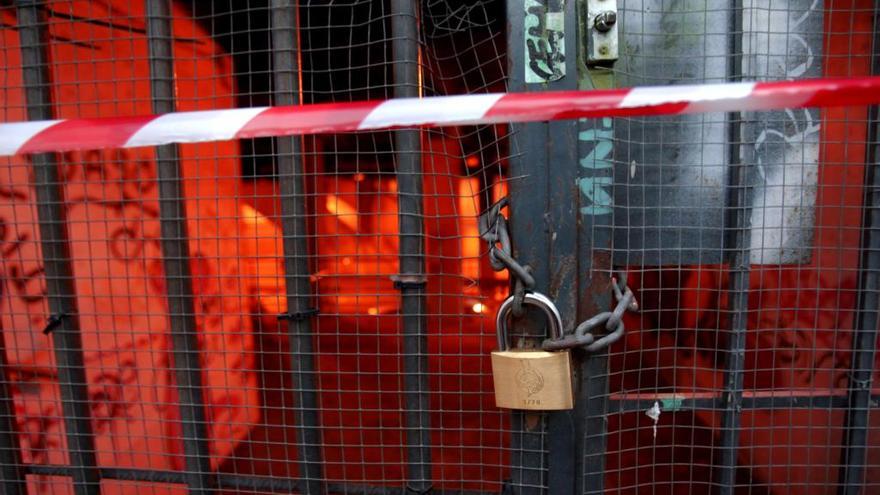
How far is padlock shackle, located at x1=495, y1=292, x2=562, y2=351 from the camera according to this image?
1.55 m

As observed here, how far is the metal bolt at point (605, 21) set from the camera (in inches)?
60.8

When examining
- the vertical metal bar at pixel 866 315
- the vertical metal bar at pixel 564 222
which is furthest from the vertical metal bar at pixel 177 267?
the vertical metal bar at pixel 866 315

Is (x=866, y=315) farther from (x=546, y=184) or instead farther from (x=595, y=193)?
(x=546, y=184)

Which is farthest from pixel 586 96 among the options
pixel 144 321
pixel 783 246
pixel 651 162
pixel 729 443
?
pixel 144 321

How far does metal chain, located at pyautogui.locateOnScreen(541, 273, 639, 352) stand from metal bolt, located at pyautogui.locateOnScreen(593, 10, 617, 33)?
0.80 m

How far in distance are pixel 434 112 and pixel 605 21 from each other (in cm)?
64

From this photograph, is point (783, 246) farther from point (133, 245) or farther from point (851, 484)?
point (133, 245)

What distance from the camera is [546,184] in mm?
1615

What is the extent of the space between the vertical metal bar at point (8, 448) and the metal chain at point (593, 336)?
204cm

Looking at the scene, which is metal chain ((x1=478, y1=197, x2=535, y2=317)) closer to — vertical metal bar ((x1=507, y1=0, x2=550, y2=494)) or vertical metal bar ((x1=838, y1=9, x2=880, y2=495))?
vertical metal bar ((x1=507, y1=0, x2=550, y2=494))

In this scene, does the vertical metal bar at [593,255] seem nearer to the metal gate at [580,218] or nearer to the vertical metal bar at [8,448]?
the metal gate at [580,218]

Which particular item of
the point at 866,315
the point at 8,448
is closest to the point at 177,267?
the point at 8,448

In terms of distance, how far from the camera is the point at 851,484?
5.68ft

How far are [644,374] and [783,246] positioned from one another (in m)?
0.84
